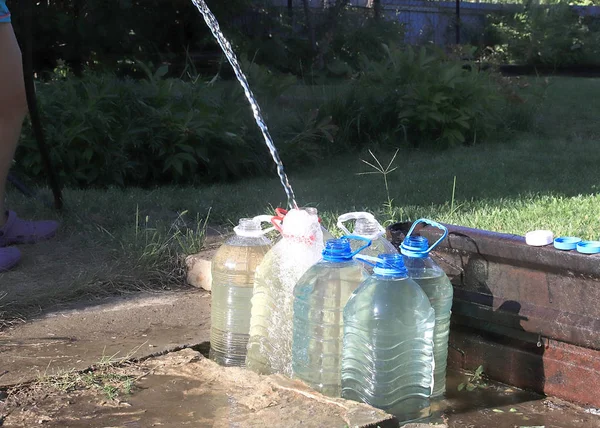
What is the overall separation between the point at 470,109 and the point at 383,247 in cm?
544

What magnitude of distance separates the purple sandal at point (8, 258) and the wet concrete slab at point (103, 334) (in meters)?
0.60

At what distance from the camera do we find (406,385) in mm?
2777

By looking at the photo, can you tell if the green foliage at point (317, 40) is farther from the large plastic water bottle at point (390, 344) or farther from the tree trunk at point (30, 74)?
the large plastic water bottle at point (390, 344)

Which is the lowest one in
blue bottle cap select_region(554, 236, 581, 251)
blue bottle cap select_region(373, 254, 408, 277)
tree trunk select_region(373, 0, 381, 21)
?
blue bottle cap select_region(373, 254, 408, 277)

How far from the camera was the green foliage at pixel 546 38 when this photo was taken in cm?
1738

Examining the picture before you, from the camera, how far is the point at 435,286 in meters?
2.91

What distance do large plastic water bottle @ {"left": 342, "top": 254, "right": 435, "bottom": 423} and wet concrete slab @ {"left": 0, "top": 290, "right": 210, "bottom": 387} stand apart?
928 millimetres

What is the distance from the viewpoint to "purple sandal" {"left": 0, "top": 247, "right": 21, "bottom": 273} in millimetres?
4236

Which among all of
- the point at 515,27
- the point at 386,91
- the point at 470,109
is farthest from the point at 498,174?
the point at 515,27

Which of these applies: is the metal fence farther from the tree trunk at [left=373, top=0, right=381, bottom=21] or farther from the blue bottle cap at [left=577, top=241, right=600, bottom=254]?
the blue bottle cap at [left=577, top=241, right=600, bottom=254]

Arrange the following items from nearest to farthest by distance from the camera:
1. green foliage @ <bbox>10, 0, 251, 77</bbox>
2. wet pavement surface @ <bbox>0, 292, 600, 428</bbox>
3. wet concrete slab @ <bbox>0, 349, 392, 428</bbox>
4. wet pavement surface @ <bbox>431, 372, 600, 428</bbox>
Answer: wet concrete slab @ <bbox>0, 349, 392, 428</bbox>, wet pavement surface @ <bbox>0, 292, 600, 428</bbox>, wet pavement surface @ <bbox>431, 372, 600, 428</bbox>, green foliage @ <bbox>10, 0, 251, 77</bbox>

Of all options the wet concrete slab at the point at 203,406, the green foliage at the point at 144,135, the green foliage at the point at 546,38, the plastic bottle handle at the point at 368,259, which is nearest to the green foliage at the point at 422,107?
the green foliage at the point at 144,135

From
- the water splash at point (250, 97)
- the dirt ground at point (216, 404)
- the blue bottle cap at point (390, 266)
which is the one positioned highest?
the water splash at point (250, 97)

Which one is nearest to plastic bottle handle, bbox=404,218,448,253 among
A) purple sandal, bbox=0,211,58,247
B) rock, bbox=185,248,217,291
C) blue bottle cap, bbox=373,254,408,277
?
blue bottle cap, bbox=373,254,408,277
